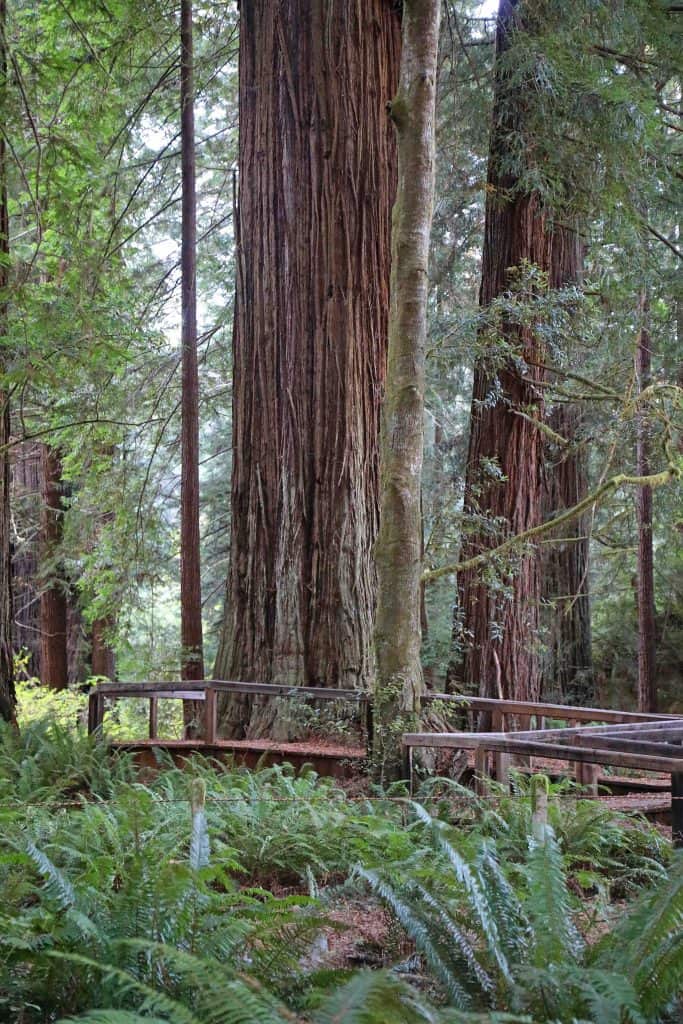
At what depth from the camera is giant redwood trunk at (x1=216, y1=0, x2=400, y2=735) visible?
9.01 metres

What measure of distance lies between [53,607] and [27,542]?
1.25 metres

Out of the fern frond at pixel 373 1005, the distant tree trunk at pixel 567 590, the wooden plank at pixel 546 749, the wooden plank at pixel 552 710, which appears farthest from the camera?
the distant tree trunk at pixel 567 590

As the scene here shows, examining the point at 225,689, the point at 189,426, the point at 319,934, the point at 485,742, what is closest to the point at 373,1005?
the point at 319,934

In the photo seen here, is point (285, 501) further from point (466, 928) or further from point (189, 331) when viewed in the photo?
point (466, 928)

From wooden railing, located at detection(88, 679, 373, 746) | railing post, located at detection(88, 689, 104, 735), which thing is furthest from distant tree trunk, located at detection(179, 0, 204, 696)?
railing post, located at detection(88, 689, 104, 735)

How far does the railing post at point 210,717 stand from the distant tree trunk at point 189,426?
2.56m

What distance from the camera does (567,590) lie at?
15.3 meters

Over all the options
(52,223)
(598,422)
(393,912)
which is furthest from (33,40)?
(393,912)

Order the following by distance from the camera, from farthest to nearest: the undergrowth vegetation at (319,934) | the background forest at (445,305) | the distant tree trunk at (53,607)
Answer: the distant tree trunk at (53,607) → the background forest at (445,305) → the undergrowth vegetation at (319,934)

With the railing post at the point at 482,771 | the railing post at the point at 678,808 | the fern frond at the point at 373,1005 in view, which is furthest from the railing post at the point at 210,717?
the fern frond at the point at 373,1005

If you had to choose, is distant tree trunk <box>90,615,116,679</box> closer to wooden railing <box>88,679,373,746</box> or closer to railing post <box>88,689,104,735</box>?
railing post <box>88,689,104,735</box>

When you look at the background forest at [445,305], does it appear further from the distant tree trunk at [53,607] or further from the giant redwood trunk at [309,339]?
the giant redwood trunk at [309,339]

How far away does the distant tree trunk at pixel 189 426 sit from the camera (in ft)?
37.5

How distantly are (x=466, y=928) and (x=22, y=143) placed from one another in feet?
27.8
